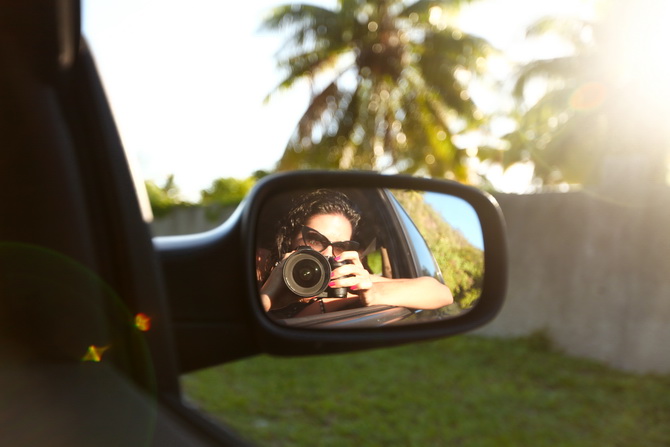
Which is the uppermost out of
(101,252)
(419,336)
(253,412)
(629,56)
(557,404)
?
(629,56)

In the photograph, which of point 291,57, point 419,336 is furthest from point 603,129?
point 419,336

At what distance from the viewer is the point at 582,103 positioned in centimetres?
1830

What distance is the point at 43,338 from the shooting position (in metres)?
1.39

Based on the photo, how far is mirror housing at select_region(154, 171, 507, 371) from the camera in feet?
3.88

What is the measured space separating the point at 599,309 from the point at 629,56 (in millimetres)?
11061

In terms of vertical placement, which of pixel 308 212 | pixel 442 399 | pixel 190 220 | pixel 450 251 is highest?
pixel 190 220

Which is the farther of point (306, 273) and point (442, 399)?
point (442, 399)

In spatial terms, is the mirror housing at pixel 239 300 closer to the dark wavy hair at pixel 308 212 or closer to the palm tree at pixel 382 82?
the dark wavy hair at pixel 308 212

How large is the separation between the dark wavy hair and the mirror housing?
4cm

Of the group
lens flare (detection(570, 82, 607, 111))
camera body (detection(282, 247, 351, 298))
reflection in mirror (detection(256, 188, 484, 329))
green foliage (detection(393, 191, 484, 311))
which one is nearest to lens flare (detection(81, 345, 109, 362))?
reflection in mirror (detection(256, 188, 484, 329))

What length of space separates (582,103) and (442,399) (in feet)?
50.5

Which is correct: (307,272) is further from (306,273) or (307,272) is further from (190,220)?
(190,220)

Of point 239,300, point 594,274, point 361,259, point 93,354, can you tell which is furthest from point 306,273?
point 594,274

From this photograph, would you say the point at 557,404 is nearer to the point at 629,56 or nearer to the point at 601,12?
the point at 629,56
